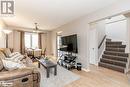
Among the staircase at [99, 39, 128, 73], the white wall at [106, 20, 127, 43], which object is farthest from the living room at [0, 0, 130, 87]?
the white wall at [106, 20, 127, 43]

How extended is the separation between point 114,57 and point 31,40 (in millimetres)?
6677

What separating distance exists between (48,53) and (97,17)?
6.56 meters

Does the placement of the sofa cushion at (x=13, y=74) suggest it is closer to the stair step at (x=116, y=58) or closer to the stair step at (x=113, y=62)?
the stair step at (x=113, y=62)

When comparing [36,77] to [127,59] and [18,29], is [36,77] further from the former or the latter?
[18,29]

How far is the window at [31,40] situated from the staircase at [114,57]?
589 cm

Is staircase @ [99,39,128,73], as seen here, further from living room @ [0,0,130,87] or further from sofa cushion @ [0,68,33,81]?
sofa cushion @ [0,68,33,81]

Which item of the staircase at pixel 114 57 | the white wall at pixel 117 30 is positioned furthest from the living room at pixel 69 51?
the white wall at pixel 117 30

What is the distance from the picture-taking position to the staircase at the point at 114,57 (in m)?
4.37

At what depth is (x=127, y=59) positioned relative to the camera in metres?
4.33

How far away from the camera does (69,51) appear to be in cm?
505

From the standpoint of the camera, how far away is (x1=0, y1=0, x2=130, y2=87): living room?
223cm

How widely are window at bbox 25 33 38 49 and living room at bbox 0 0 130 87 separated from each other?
0.08 m

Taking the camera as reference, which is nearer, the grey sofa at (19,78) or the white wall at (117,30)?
the grey sofa at (19,78)

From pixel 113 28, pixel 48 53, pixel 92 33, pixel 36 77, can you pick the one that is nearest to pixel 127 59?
pixel 92 33
